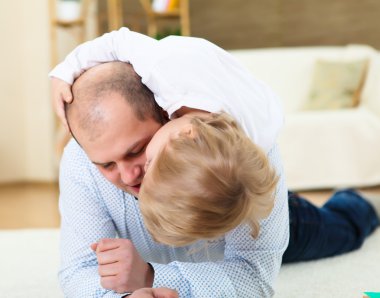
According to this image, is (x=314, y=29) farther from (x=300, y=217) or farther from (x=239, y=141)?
(x=239, y=141)

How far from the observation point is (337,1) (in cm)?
591

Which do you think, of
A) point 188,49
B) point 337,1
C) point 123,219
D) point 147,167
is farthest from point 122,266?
point 337,1

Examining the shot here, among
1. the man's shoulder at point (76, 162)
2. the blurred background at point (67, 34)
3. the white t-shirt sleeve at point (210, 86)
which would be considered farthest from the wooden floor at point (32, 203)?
the white t-shirt sleeve at point (210, 86)

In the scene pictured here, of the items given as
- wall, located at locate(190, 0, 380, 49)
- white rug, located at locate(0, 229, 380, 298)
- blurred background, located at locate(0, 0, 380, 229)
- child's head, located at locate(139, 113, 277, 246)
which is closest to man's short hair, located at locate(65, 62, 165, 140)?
child's head, located at locate(139, 113, 277, 246)

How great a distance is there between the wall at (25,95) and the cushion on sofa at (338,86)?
209 cm

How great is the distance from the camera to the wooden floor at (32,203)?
3916 millimetres

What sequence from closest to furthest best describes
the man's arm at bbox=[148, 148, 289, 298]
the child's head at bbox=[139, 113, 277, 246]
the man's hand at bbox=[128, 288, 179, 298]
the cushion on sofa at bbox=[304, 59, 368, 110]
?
the child's head at bbox=[139, 113, 277, 246]
the man's hand at bbox=[128, 288, 179, 298]
the man's arm at bbox=[148, 148, 289, 298]
the cushion on sofa at bbox=[304, 59, 368, 110]

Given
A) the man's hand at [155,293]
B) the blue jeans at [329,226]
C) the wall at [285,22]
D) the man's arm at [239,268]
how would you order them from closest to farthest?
1. the man's hand at [155,293]
2. the man's arm at [239,268]
3. the blue jeans at [329,226]
4. the wall at [285,22]

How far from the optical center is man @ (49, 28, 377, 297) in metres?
1.42

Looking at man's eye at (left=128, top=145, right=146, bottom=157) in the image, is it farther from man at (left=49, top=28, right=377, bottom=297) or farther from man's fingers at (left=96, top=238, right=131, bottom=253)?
man's fingers at (left=96, top=238, right=131, bottom=253)

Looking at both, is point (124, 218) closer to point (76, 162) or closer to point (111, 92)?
point (76, 162)

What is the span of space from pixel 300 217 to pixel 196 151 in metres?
1.04

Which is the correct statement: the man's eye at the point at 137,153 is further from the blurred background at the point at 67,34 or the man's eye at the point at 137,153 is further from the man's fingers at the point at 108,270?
the blurred background at the point at 67,34

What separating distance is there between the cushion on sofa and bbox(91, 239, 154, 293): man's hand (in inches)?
141
